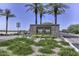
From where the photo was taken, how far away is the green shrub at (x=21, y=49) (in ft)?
19.5

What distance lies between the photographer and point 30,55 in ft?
19.4

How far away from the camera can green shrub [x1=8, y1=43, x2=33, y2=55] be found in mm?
5947

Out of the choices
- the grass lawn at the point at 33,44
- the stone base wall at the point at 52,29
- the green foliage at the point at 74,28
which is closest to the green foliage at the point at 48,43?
the grass lawn at the point at 33,44

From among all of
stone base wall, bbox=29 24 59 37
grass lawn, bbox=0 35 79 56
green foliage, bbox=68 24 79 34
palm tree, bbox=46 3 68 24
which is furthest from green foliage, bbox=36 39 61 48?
palm tree, bbox=46 3 68 24

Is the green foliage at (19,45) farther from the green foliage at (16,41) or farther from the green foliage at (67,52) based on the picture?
the green foliage at (67,52)

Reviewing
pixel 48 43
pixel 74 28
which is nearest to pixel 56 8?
pixel 74 28

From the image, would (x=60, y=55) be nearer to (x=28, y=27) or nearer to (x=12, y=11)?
(x=28, y=27)

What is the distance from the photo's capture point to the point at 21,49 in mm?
5984

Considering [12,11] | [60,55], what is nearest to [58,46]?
[60,55]

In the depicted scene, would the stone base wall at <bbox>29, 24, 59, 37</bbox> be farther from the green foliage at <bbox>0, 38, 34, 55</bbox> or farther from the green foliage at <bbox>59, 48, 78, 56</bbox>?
the green foliage at <bbox>59, 48, 78, 56</bbox>

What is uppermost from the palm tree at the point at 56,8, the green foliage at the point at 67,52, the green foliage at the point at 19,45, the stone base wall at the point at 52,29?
the palm tree at the point at 56,8

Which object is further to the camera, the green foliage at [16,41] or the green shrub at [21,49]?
the green foliage at [16,41]

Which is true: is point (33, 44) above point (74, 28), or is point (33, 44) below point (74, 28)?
below

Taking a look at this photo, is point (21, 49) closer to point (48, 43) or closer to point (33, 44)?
point (33, 44)
